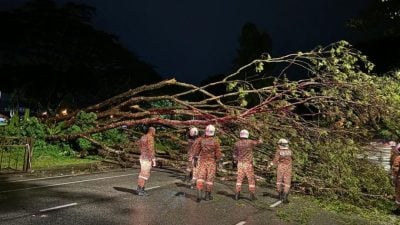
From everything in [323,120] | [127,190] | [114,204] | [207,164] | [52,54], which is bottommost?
[114,204]

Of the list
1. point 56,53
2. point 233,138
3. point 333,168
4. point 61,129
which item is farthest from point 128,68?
point 333,168

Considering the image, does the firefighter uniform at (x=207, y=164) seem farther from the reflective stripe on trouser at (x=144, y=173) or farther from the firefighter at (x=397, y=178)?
the firefighter at (x=397, y=178)

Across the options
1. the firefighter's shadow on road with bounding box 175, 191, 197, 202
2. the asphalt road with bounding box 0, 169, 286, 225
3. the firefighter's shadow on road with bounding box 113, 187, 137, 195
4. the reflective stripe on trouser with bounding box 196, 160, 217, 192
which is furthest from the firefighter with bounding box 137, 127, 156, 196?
the reflective stripe on trouser with bounding box 196, 160, 217, 192

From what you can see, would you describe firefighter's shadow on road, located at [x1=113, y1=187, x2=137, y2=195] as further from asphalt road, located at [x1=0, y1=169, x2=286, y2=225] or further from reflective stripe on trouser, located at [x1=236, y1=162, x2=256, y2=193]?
reflective stripe on trouser, located at [x1=236, y1=162, x2=256, y2=193]

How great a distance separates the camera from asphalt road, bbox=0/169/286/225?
330 inches

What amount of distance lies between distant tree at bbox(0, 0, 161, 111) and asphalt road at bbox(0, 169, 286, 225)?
970 inches

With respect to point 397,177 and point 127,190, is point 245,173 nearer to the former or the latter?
point 127,190

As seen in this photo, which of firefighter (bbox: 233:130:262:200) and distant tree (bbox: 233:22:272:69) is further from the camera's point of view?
distant tree (bbox: 233:22:272:69)

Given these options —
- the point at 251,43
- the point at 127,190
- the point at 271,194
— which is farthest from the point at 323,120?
the point at 251,43

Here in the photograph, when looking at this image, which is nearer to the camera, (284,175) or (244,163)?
(244,163)

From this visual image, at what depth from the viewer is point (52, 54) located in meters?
37.4

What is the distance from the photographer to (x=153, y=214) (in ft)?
29.5

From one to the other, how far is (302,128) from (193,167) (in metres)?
3.37

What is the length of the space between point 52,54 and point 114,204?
30001 millimetres
